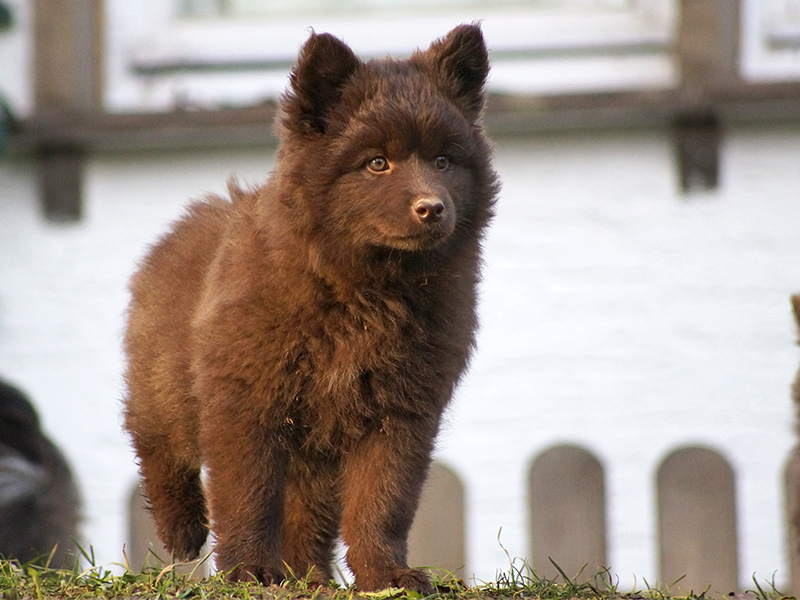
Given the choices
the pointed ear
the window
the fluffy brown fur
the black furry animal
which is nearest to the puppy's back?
the fluffy brown fur

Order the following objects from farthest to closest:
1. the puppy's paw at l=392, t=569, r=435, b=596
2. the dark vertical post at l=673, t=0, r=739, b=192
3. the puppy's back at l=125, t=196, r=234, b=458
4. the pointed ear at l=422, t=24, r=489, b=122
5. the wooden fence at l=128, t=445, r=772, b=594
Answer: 1. the dark vertical post at l=673, t=0, r=739, b=192
2. the wooden fence at l=128, t=445, r=772, b=594
3. the puppy's back at l=125, t=196, r=234, b=458
4. the pointed ear at l=422, t=24, r=489, b=122
5. the puppy's paw at l=392, t=569, r=435, b=596

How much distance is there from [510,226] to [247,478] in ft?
12.1

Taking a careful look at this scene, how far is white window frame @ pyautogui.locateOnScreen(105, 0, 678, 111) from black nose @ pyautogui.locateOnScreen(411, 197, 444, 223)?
147 inches

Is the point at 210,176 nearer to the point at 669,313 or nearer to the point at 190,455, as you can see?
the point at 669,313

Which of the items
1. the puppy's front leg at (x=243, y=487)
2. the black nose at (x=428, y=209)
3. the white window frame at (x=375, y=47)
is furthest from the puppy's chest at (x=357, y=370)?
the white window frame at (x=375, y=47)

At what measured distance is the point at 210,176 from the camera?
7.00 meters

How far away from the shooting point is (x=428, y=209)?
126 inches

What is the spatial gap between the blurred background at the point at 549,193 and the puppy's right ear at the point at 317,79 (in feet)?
10.2

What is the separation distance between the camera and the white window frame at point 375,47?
6883 mm

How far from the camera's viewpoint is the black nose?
3.21 meters

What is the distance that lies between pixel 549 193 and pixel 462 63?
336 cm

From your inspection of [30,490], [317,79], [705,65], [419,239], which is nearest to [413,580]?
[419,239]

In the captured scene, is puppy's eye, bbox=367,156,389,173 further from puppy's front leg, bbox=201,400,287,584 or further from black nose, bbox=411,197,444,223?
puppy's front leg, bbox=201,400,287,584

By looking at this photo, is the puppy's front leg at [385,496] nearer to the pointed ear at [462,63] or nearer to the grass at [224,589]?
the grass at [224,589]
